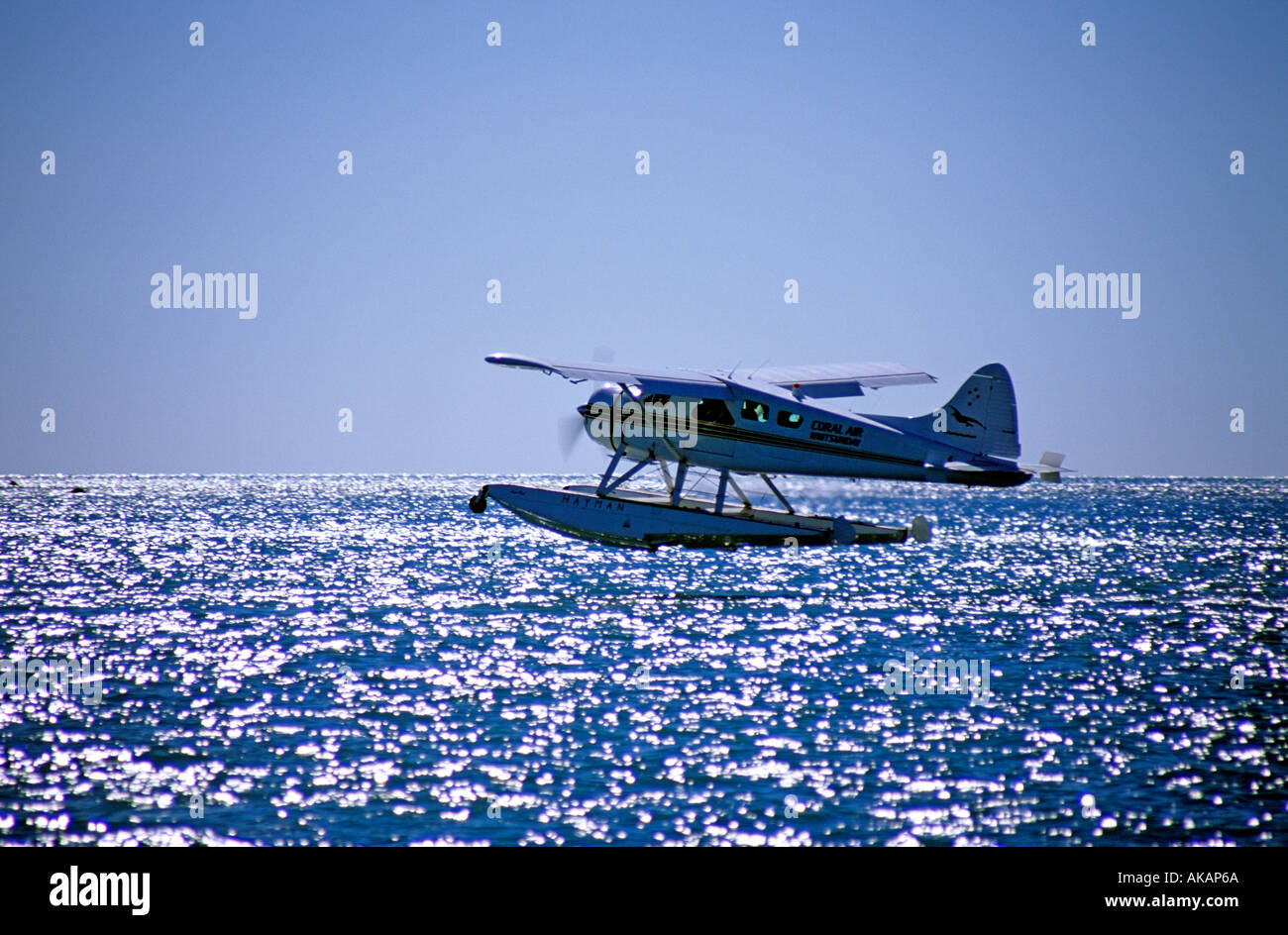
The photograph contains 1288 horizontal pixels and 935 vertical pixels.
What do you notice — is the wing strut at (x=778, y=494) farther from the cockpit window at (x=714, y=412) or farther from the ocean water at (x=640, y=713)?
the cockpit window at (x=714, y=412)

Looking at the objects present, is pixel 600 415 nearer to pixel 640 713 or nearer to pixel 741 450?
pixel 741 450

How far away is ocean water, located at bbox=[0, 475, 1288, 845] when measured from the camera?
595 inches

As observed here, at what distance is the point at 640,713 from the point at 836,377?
60.8 feet

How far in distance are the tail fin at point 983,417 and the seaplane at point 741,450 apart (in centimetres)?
3

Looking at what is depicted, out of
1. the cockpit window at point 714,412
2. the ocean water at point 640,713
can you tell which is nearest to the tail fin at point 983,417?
the ocean water at point 640,713

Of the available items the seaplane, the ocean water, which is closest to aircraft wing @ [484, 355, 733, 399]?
the seaplane

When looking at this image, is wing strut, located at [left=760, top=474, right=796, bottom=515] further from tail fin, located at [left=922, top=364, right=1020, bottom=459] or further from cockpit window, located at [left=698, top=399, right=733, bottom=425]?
tail fin, located at [left=922, top=364, right=1020, bottom=459]

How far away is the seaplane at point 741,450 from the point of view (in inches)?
1294

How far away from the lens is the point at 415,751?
60.7 feet

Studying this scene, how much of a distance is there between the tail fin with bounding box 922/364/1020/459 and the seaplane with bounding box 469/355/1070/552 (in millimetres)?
28

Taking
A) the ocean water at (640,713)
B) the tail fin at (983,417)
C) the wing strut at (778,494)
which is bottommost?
the ocean water at (640,713)
